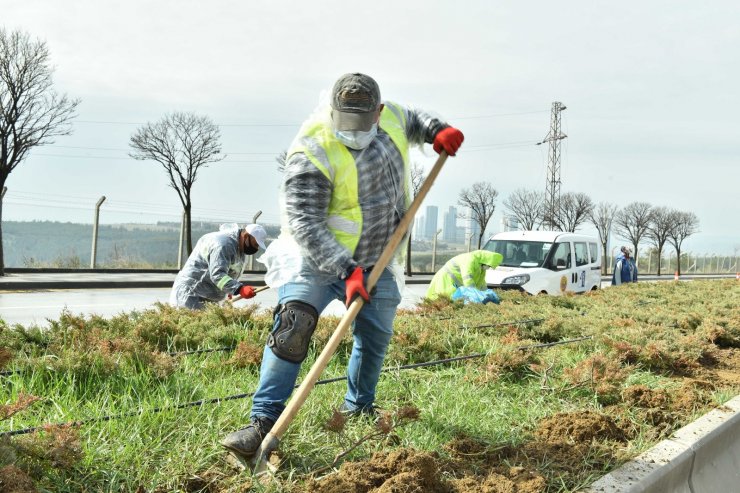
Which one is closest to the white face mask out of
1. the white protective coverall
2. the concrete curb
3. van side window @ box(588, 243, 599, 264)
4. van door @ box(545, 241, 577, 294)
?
the concrete curb

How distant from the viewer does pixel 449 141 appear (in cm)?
344

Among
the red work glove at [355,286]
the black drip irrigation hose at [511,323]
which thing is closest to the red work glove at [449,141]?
the red work glove at [355,286]

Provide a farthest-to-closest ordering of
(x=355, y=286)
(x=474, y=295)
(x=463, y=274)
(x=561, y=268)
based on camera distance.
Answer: (x=561, y=268), (x=463, y=274), (x=474, y=295), (x=355, y=286)

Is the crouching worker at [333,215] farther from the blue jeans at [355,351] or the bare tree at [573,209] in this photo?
the bare tree at [573,209]

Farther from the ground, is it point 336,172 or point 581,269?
point 336,172

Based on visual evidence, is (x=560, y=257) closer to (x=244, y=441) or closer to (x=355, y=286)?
(x=355, y=286)

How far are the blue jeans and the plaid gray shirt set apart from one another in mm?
147

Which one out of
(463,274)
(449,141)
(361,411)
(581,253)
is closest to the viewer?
(449,141)

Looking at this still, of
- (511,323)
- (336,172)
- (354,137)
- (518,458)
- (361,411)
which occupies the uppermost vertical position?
(354,137)

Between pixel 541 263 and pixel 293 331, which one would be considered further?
pixel 541 263

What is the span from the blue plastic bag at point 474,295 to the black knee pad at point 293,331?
6447 mm

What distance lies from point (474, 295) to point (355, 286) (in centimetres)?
685

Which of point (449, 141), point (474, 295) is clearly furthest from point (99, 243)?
point (449, 141)

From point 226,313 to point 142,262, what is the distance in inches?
863
